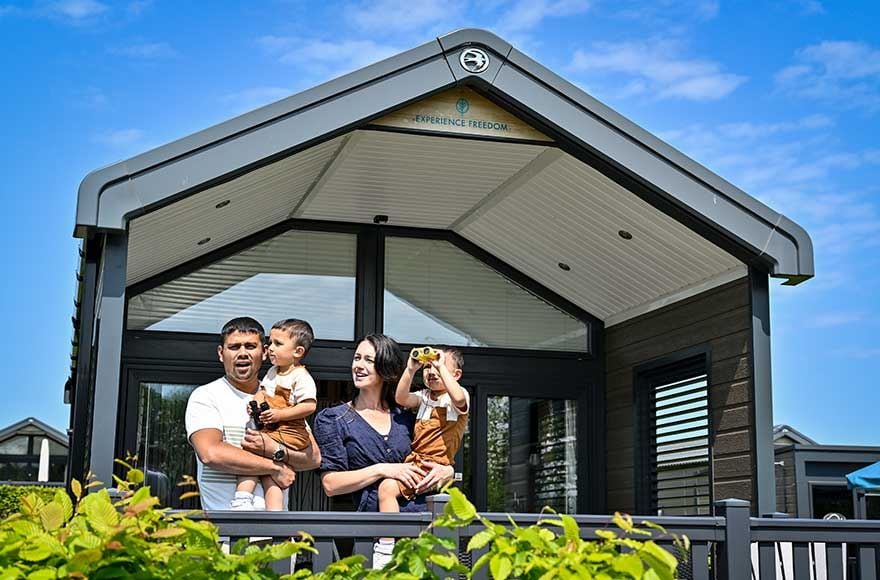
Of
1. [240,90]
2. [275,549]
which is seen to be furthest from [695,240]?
[240,90]

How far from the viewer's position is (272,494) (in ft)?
17.7

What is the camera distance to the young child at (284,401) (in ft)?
17.6

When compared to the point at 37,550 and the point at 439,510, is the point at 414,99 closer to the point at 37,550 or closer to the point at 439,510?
the point at 439,510

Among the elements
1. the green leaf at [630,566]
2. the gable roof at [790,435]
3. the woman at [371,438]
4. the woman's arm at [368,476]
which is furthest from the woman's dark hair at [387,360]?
the gable roof at [790,435]

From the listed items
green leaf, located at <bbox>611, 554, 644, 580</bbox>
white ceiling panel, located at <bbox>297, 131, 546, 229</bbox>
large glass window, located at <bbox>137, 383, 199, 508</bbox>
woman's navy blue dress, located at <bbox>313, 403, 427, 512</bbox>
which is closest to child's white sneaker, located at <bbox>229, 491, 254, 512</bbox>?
woman's navy blue dress, located at <bbox>313, 403, 427, 512</bbox>

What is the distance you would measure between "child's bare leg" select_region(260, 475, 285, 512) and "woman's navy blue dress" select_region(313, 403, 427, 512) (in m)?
0.29

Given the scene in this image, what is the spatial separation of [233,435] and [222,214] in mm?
1790

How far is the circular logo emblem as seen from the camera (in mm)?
5738

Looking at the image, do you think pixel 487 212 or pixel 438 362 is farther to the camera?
pixel 487 212

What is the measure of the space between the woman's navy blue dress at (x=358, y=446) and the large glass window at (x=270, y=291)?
2157mm

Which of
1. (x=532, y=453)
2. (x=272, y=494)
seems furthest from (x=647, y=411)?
(x=272, y=494)

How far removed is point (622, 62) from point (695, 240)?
2034cm

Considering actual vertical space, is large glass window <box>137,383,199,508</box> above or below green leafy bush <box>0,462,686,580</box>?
above

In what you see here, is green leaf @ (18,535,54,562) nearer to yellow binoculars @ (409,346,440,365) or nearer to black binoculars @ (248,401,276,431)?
black binoculars @ (248,401,276,431)
